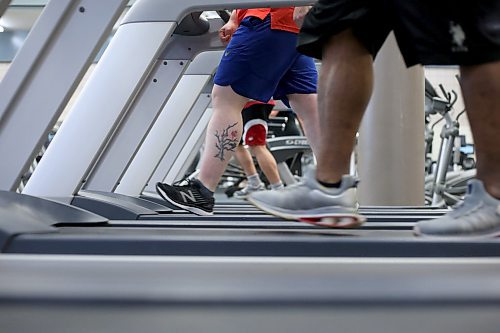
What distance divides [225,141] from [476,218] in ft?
5.10

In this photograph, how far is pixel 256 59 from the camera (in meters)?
2.49

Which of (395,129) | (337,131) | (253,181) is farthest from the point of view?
(253,181)

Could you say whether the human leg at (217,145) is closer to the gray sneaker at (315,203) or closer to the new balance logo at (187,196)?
the new balance logo at (187,196)

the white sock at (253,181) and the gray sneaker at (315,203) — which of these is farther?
the white sock at (253,181)

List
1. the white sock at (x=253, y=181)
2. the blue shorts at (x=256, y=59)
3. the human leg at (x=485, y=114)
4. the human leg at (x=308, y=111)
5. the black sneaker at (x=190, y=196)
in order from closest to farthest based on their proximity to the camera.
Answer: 1. the human leg at (x=485, y=114)
2. the black sneaker at (x=190, y=196)
3. the blue shorts at (x=256, y=59)
4. the human leg at (x=308, y=111)
5. the white sock at (x=253, y=181)

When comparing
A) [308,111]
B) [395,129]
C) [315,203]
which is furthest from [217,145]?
[395,129]

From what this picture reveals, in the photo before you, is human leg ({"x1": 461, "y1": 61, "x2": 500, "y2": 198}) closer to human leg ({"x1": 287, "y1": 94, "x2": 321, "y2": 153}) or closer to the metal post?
human leg ({"x1": 287, "y1": 94, "x2": 321, "y2": 153})

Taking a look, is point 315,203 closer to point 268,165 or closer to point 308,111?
point 308,111

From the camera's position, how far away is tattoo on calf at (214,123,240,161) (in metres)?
2.59

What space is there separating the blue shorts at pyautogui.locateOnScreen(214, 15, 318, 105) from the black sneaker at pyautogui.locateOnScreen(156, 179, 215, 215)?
1.38ft

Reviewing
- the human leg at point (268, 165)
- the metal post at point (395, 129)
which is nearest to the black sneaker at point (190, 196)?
the metal post at point (395, 129)

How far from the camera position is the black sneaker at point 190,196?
2374 mm

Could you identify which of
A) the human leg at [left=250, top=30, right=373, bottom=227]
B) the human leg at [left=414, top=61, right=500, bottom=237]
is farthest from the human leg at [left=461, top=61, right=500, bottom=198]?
the human leg at [left=250, top=30, right=373, bottom=227]

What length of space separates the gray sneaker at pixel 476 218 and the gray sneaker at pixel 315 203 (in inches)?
7.8
